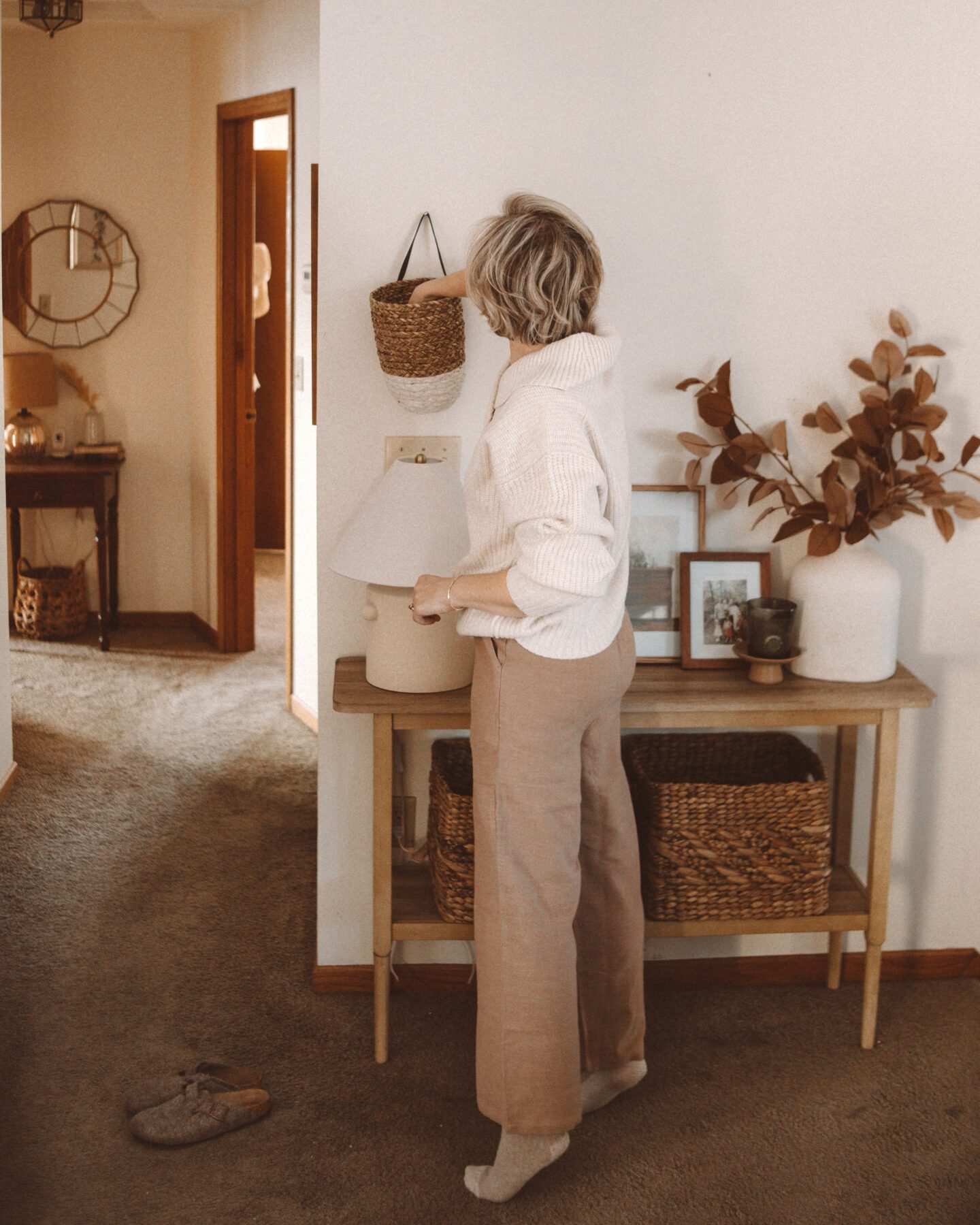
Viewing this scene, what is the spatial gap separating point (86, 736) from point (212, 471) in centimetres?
153

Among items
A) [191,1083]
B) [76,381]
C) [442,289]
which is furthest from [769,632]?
[76,381]

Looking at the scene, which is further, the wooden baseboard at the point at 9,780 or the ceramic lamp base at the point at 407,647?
the wooden baseboard at the point at 9,780

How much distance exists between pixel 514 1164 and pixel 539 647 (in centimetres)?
86

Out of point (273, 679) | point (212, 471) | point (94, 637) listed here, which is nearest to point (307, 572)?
point (273, 679)

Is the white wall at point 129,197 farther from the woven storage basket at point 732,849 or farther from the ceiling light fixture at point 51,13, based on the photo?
the woven storage basket at point 732,849

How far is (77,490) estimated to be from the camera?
539 cm

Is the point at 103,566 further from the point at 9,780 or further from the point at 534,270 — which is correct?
the point at 534,270

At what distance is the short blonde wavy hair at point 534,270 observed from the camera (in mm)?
1963

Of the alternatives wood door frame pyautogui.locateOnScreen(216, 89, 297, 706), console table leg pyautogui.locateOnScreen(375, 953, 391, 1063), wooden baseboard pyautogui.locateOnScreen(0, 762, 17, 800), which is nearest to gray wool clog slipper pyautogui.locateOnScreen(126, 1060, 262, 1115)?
console table leg pyautogui.locateOnScreen(375, 953, 391, 1063)

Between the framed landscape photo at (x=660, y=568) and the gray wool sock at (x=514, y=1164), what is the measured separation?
0.97 m

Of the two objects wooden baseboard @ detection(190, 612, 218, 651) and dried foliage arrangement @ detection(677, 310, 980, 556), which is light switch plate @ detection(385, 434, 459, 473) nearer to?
dried foliage arrangement @ detection(677, 310, 980, 556)

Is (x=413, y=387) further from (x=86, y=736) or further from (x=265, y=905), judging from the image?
(x=86, y=736)

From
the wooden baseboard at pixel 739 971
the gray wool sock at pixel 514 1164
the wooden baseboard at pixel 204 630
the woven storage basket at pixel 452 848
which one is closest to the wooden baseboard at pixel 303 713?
the wooden baseboard at pixel 204 630

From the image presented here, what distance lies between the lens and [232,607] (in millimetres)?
5438
